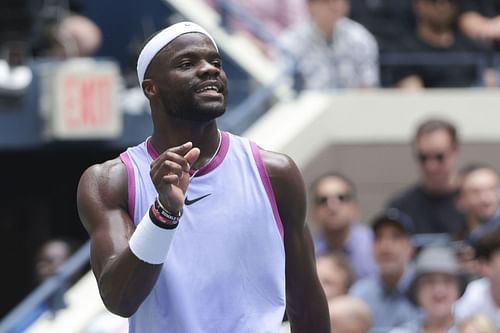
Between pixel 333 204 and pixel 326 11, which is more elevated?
pixel 326 11

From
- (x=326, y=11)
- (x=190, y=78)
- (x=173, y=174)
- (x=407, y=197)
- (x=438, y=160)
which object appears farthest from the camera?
(x=326, y=11)

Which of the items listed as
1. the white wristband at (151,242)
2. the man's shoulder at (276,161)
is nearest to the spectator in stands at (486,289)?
the man's shoulder at (276,161)

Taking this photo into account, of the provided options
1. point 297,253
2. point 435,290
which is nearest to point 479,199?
point 435,290

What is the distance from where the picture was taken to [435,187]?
9.95 metres

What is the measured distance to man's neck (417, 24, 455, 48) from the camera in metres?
12.2

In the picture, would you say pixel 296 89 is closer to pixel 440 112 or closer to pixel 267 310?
pixel 440 112

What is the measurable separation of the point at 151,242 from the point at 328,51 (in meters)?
7.25

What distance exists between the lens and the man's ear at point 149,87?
491cm

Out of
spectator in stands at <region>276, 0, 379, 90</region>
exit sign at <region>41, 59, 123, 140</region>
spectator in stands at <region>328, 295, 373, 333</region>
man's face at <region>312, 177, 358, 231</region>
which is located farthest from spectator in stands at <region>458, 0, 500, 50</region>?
spectator in stands at <region>328, 295, 373, 333</region>

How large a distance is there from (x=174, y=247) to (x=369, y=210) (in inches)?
260

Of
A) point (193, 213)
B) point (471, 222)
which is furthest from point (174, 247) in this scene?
point (471, 222)

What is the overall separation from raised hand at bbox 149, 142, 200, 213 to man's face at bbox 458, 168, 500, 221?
5.22 m

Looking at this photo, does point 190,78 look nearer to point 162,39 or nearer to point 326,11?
point 162,39

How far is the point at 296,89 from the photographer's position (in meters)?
11.7
